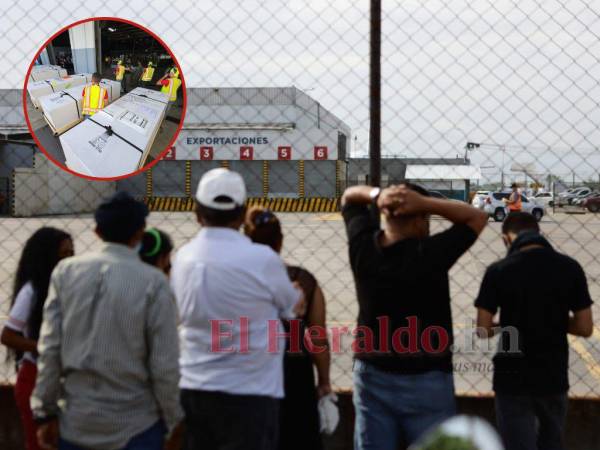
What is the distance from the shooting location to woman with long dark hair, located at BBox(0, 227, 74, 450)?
135 inches

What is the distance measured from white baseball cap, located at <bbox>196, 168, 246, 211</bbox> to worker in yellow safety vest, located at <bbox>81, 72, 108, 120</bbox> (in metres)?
2.43

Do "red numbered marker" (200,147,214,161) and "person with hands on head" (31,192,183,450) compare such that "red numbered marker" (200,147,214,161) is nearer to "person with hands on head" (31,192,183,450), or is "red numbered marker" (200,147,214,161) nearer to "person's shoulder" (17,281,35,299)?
"person's shoulder" (17,281,35,299)

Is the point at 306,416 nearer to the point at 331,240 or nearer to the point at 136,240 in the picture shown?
the point at 136,240

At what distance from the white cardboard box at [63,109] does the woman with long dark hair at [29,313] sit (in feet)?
5.65

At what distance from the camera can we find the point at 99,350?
2.77 m

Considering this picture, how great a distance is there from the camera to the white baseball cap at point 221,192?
9.85 feet

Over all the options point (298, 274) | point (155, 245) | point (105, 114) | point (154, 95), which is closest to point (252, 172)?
point (105, 114)

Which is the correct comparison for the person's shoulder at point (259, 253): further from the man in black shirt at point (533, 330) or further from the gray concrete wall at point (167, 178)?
the gray concrete wall at point (167, 178)

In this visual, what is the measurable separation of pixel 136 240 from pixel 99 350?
449mm

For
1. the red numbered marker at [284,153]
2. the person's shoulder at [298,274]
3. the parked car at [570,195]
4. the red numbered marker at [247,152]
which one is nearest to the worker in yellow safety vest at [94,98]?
the person's shoulder at [298,274]

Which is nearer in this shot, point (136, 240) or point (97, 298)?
point (97, 298)

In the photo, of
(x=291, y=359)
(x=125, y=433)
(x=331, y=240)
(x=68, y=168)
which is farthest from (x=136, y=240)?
(x=331, y=240)

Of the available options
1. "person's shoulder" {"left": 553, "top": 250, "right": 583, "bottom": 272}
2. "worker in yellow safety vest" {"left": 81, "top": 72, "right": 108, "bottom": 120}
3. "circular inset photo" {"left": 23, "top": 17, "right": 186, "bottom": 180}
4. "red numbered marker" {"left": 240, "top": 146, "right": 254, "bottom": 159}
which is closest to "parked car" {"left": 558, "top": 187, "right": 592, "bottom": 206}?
"red numbered marker" {"left": 240, "top": 146, "right": 254, "bottom": 159}

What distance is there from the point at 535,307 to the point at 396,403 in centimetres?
84
